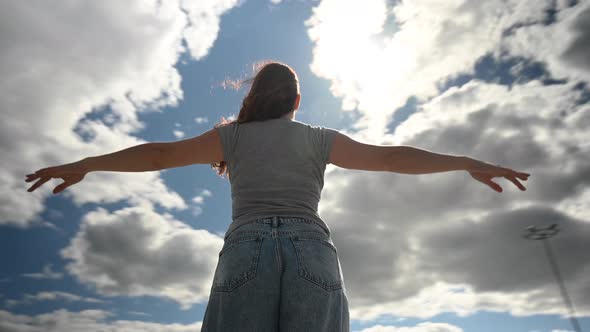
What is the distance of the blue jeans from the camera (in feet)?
8.54

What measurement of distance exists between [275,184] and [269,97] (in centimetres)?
85

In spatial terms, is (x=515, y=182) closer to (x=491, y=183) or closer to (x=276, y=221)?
(x=491, y=183)

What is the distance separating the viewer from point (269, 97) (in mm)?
3539

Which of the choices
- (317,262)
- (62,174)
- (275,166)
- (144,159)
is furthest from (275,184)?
(62,174)

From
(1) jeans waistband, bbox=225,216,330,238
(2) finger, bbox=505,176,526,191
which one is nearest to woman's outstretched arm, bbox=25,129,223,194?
(1) jeans waistband, bbox=225,216,330,238

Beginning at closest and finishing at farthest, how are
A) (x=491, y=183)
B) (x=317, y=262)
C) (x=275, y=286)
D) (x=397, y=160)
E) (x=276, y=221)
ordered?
(x=275, y=286) → (x=317, y=262) → (x=276, y=221) → (x=397, y=160) → (x=491, y=183)

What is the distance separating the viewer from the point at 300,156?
3223mm

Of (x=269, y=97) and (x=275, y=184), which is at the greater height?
(x=269, y=97)

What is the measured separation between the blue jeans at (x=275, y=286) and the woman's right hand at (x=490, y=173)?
1.68 metres

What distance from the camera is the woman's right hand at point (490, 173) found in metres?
3.66

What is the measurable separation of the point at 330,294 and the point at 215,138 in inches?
60.7

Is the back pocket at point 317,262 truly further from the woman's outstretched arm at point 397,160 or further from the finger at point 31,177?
the finger at point 31,177

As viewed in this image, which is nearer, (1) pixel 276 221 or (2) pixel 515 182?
(1) pixel 276 221

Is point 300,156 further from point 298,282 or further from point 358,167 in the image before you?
point 298,282
